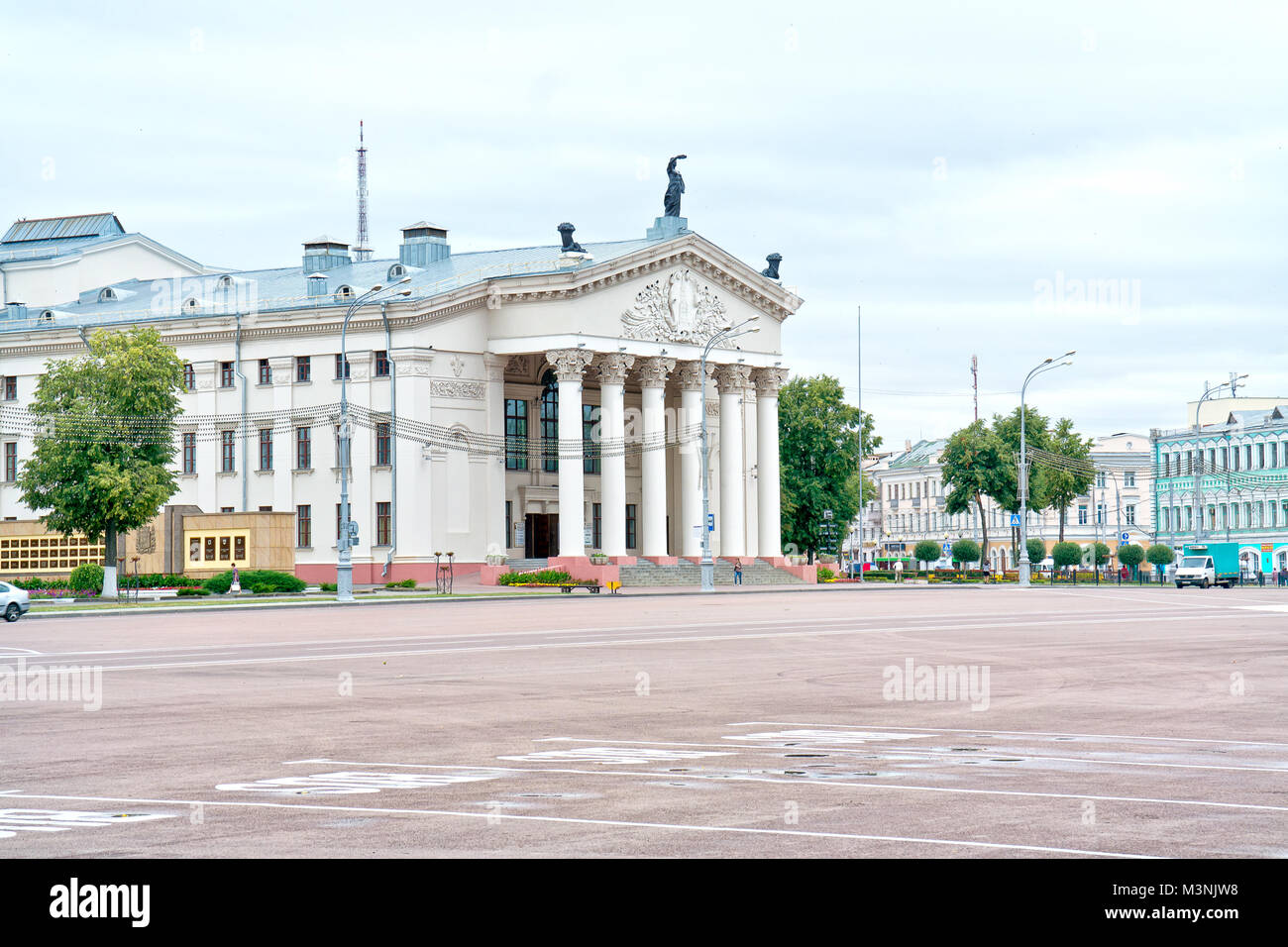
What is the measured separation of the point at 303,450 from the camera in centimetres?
8081

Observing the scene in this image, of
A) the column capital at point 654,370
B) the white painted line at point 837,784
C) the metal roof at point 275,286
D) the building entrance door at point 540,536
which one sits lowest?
the white painted line at point 837,784

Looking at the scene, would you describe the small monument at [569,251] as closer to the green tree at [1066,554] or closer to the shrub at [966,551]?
the green tree at [1066,554]

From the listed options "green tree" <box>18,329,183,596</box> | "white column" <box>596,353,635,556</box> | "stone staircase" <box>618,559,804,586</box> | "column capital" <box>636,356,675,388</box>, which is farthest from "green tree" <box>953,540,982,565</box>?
"green tree" <box>18,329,183,596</box>

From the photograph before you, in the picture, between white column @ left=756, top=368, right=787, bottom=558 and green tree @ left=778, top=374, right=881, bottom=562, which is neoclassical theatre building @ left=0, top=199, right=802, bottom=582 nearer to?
white column @ left=756, top=368, right=787, bottom=558

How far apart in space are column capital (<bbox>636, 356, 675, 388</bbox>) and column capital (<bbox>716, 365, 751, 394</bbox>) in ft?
17.6

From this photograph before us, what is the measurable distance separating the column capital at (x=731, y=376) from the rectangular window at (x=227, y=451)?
1058 inches

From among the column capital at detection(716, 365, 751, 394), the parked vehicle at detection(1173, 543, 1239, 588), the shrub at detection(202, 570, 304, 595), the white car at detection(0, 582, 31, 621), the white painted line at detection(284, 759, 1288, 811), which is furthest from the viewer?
the column capital at detection(716, 365, 751, 394)

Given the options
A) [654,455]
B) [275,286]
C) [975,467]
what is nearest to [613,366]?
[654,455]

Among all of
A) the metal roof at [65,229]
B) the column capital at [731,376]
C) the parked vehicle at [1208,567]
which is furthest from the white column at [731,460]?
the metal roof at [65,229]

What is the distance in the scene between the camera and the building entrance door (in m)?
85.6

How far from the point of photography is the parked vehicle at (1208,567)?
8606 centimetres

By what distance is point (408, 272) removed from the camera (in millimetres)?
85250

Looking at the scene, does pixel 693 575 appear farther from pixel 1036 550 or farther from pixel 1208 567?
pixel 1036 550
